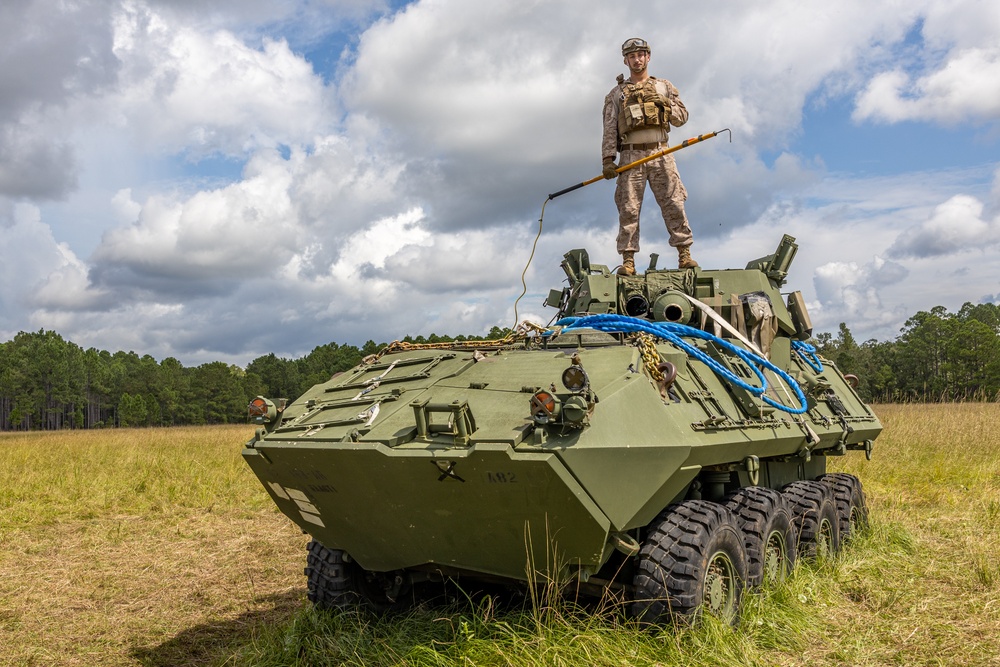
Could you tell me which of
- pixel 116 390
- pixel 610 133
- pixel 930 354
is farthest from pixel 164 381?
pixel 610 133

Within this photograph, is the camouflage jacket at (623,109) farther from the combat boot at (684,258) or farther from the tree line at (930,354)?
the tree line at (930,354)

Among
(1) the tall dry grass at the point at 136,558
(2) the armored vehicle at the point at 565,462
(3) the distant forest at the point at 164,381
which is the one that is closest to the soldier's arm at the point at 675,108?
(2) the armored vehicle at the point at 565,462

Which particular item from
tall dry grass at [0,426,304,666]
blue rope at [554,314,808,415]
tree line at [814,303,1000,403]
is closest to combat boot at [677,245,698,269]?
blue rope at [554,314,808,415]

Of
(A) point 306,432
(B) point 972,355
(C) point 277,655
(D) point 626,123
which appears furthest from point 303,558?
(B) point 972,355

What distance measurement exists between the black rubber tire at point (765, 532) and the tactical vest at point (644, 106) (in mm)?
3494

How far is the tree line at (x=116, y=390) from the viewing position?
52969mm

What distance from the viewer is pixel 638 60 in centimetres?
788

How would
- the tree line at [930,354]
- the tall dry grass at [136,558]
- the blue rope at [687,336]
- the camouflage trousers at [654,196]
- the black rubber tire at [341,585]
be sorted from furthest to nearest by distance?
the tree line at [930,354]
the camouflage trousers at [654,196]
the tall dry grass at [136,558]
the black rubber tire at [341,585]
the blue rope at [687,336]

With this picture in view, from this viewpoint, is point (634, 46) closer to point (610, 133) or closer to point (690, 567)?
point (610, 133)

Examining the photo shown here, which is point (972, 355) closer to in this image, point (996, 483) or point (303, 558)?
point (996, 483)

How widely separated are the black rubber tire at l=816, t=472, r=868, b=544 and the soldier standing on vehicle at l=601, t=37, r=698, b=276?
2.49m

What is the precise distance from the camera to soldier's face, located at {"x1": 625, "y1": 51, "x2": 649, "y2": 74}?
7.88m

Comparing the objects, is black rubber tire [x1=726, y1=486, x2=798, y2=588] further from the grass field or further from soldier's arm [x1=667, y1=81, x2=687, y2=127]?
soldier's arm [x1=667, y1=81, x2=687, y2=127]

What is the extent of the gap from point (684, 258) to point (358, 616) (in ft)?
13.6
